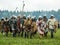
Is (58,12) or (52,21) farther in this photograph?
(58,12)

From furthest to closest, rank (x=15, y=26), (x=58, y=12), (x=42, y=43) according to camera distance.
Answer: (x=58, y=12)
(x=15, y=26)
(x=42, y=43)

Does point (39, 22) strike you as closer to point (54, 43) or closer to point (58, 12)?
point (54, 43)

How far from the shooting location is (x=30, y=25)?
973 inches

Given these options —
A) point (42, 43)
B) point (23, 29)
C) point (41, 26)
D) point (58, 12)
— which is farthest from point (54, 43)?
point (58, 12)

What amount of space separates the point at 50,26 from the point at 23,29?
2.45 meters

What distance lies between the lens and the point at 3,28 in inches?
1081

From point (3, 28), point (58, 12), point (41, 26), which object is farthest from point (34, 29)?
point (58, 12)

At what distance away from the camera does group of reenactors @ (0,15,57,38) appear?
955 inches

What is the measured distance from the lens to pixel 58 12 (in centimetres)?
4666

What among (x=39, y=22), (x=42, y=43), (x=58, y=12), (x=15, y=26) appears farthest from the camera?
(x=58, y=12)

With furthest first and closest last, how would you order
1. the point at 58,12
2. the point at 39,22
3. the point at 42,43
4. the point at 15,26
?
the point at 58,12
the point at 15,26
the point at 39,22
the point at 42,43

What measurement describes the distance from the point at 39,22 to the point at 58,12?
22.8 metres

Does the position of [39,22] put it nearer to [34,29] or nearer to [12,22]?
[34,29]

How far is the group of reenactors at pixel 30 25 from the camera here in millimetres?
24266
